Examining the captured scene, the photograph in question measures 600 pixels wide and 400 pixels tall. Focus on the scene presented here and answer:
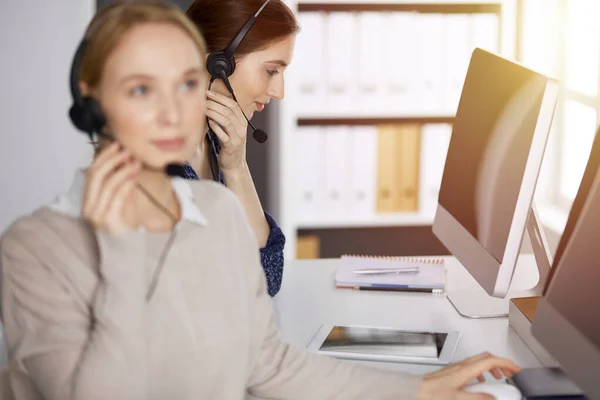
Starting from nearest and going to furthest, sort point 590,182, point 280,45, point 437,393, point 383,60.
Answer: point 437,393, point 590,182, point 280,45, point 383,60

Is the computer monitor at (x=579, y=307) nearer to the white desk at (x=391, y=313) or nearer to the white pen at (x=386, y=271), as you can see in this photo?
the white desk at (x=391, y=313)

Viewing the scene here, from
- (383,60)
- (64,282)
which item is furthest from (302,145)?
(64,282)

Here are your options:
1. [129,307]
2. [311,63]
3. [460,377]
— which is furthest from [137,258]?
[311,63]

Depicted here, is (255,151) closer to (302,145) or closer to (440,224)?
(302,145)

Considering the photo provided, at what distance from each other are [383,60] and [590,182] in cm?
167

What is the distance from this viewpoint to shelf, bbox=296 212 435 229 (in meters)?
2.92

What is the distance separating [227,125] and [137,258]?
36.7 inches

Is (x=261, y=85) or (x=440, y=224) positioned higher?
(x=261, y=85)

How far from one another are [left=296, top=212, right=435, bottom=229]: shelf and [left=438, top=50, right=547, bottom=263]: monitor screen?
1241 millimetres

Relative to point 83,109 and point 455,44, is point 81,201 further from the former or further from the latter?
point 455,44

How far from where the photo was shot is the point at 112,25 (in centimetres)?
76

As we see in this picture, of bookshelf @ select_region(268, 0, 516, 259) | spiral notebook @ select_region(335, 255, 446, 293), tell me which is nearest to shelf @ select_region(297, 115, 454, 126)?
bookshelf @ select_region(268, 0, 516, 259)

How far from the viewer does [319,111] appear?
2863mm

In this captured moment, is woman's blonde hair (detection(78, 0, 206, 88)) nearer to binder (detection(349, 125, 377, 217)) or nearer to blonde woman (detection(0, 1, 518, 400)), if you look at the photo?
blonde woman (detection(0, 1, 518, 400))
